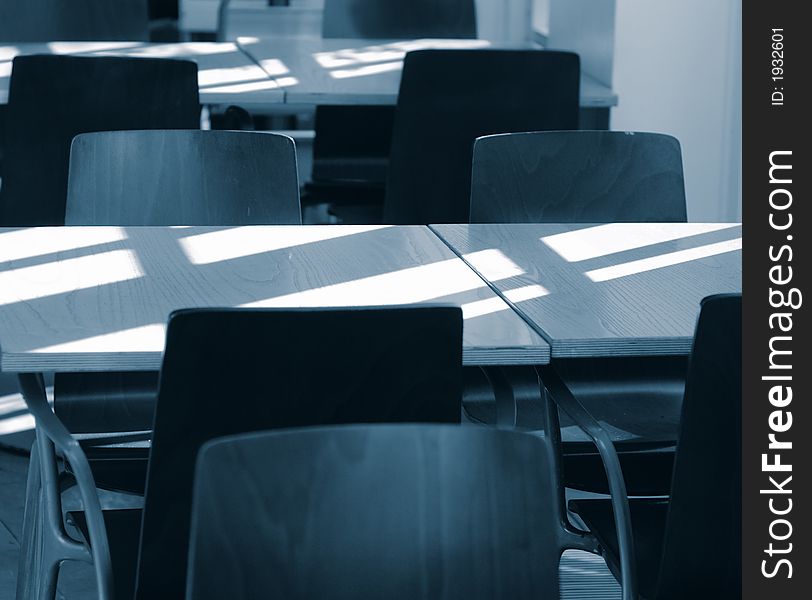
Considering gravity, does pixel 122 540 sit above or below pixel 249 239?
below

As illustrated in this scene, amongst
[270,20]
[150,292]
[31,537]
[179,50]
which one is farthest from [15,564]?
[270,20]

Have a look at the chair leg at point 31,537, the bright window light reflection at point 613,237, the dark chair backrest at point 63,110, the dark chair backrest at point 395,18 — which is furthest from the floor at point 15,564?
the dark chair backrest at point 395,18

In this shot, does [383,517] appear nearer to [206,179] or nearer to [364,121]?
[206,179]

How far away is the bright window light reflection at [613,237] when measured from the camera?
251cm

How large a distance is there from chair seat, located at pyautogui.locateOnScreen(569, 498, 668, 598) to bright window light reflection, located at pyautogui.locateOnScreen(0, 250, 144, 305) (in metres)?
0.83

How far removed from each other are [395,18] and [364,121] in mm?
591

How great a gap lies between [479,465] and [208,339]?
41 cm

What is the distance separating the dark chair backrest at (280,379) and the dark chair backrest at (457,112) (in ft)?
5.98

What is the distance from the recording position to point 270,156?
9.13ft

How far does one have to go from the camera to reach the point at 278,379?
1684 mm

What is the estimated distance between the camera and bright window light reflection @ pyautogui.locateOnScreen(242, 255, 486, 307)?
211cm
